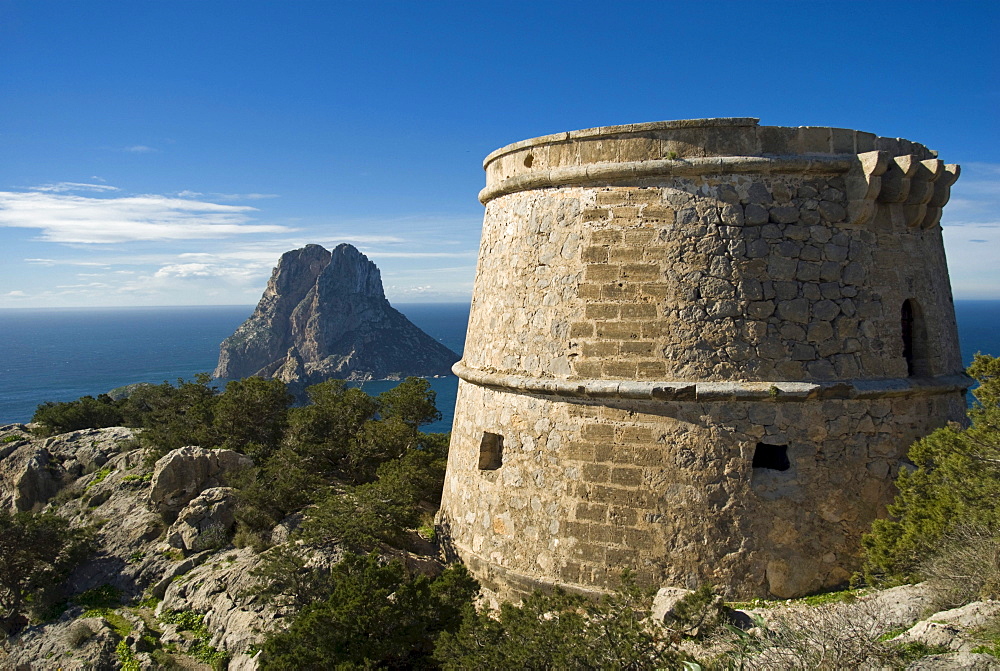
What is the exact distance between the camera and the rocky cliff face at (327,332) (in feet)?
306

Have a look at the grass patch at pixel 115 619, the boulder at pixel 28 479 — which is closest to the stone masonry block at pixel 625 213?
the grass patch at pixel 115 619

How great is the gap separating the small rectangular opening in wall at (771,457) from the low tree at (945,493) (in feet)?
3.10

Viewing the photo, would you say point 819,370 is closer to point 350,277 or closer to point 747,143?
point 747,143

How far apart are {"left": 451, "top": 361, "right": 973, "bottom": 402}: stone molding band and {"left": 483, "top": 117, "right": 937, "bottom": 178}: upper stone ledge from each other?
2268mm

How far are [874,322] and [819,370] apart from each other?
2.76ft

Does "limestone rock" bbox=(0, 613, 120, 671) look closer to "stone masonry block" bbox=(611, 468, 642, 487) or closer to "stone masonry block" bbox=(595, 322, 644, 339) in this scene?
"stone masonry block" bbox=(611, 468, 642, 487)

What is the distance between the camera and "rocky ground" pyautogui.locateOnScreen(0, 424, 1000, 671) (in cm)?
455

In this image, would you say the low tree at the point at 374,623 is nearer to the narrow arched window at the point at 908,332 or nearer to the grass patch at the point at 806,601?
the grass patch at the point at 806,601

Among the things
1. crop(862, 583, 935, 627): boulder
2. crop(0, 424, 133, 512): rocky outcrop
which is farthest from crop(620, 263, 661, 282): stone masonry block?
crop(0, 424, 133, 512): rocky outcrop

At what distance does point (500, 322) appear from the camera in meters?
7.75

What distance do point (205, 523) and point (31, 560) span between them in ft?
8.73

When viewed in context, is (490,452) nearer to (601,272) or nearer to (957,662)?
(601,272)

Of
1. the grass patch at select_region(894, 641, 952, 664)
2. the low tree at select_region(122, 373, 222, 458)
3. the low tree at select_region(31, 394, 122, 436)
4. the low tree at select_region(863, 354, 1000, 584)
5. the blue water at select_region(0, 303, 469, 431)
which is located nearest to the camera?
the grass patch at select_region(894, 641, 952, 664)

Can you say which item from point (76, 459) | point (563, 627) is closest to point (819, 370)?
point (563, 627)
